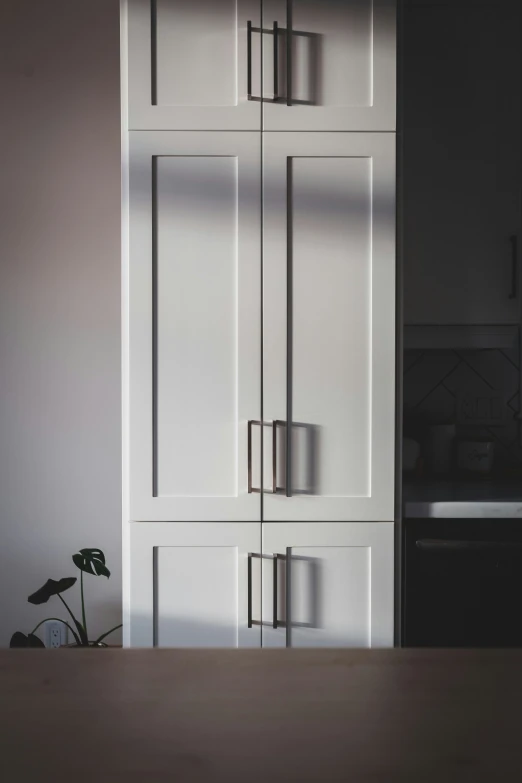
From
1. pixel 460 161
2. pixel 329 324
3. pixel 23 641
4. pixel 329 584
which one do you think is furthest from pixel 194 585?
pixel 460 161

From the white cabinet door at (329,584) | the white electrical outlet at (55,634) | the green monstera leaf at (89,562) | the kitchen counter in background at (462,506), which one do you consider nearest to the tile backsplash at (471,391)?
the kitchen counter in background at (462,506)

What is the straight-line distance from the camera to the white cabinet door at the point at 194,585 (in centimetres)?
193

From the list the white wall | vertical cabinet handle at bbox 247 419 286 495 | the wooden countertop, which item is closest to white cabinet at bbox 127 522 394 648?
vertical cabinet handle at bbox 247 419 286 495

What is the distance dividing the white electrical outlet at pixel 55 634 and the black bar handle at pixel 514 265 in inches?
78.3

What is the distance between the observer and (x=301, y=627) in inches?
76.7

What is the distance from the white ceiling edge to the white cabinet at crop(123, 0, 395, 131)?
748 mm

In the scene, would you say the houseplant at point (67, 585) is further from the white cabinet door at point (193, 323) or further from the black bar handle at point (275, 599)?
the black bar handle at point (275, 599)

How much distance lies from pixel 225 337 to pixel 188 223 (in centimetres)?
33

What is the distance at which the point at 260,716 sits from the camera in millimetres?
340

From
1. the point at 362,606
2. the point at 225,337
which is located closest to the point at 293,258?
the point at 225,337

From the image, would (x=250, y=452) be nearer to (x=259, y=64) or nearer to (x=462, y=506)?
(x=462, y=506)

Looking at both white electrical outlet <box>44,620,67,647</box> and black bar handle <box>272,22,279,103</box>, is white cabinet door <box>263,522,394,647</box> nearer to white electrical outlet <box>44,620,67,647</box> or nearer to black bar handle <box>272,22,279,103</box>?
white electrical outlet <box>44,620,67,647</box>

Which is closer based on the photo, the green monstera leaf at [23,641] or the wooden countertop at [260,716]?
the wooden countertop at [260,716]

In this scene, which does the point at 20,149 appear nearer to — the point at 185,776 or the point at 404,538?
the point at 404,538
